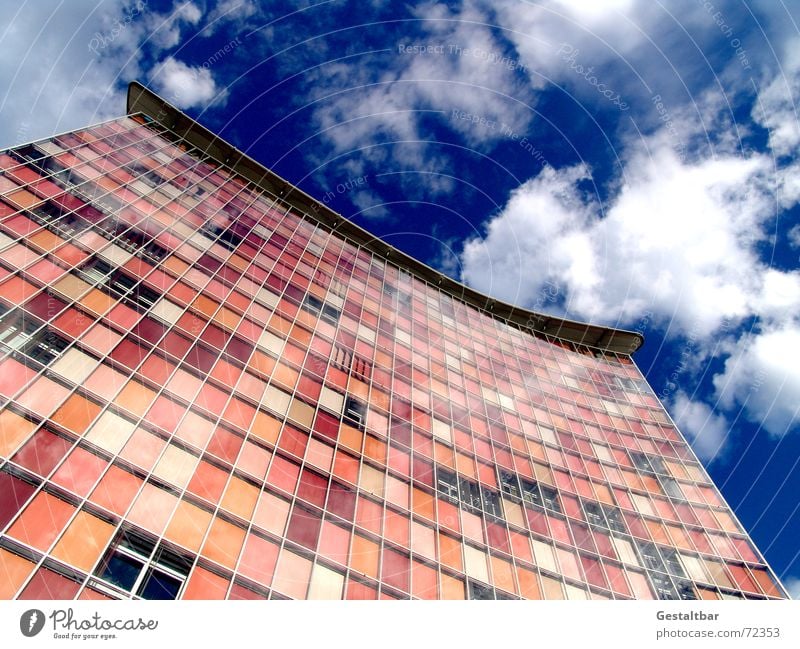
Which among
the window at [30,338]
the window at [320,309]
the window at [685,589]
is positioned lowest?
the window at [685,589]

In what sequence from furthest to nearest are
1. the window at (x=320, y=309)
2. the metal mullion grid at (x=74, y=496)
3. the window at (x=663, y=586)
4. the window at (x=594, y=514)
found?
the window at (x=320, y=309) → the window at (x=594, y=514) → the window at (x=663, y=586) → the metal mullion grid at (x=74, y=496)

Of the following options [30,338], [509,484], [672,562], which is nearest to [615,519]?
[672,562]

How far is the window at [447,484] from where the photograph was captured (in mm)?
21141

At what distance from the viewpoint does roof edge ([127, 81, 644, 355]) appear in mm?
Result: 37844

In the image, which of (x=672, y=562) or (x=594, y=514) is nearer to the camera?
(x=672, y=562)

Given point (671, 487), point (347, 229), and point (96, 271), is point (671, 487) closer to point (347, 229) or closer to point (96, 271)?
point (347, 229)

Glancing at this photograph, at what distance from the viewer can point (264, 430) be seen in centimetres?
1872

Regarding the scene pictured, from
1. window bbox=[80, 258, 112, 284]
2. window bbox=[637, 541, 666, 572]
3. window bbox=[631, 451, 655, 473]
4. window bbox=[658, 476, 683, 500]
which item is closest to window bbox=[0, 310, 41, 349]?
window bbox=[80, 258, 112, 284]

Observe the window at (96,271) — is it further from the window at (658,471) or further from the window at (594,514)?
the window at (658,471)

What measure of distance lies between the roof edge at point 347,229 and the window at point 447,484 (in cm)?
2426

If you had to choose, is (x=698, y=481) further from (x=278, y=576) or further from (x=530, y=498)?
(x=278, y=576)
